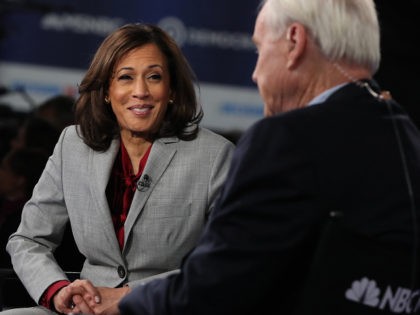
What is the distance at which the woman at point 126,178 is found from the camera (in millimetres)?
3395

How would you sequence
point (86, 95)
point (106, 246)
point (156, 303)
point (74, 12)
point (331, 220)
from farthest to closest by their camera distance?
point (74, 12), point (86, 95), point (106, 246), point (156, 303), point (331, 220)

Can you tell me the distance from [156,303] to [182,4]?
6.29 meters

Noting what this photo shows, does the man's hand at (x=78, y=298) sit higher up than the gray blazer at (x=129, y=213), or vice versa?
the gray blazer at (x=129, y=213)

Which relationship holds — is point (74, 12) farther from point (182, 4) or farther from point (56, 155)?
point (56, 155)

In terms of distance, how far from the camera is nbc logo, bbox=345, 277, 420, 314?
7.22 feet

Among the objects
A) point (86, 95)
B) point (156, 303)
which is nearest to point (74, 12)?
point (86, 95)

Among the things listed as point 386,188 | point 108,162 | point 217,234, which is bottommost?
point 108,162

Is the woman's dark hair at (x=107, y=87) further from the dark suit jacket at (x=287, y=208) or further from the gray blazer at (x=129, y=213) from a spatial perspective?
the dark suit jacket at (x=287, y=208)

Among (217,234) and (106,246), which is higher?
(217,234)

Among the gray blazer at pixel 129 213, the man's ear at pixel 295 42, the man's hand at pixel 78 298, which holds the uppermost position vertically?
the man's ear at pixel 295 42

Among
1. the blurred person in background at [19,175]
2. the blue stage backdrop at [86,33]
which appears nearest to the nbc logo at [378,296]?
the blurred person in background at [19,175]

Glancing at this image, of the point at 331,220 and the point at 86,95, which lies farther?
the point at 86,95

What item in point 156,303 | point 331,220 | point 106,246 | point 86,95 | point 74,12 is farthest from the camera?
point 74,12

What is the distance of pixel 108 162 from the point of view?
349 cm
